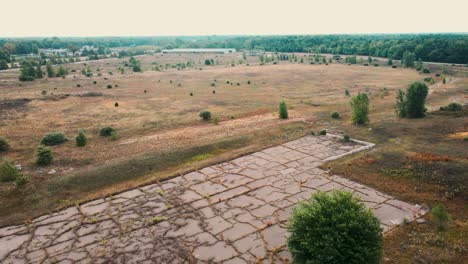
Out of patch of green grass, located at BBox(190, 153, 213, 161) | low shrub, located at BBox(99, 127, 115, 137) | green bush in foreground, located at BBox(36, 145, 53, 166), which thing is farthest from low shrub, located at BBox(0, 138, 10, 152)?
patch of green grass, located at BBox(190, 153, 213, 161)

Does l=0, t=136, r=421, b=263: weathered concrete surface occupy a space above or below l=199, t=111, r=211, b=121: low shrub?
below

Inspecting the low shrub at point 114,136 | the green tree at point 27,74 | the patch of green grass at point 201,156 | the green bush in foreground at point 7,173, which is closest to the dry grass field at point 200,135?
the patch of green grass at point 201,156

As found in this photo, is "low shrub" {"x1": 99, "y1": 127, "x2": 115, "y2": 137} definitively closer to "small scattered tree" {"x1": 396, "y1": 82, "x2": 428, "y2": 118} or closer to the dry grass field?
the dry grass field

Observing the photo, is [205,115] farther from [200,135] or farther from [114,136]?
[114,136]

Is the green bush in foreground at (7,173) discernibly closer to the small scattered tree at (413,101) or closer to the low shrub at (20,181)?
the low shrub at (20,181)

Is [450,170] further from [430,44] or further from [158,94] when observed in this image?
[430,44]

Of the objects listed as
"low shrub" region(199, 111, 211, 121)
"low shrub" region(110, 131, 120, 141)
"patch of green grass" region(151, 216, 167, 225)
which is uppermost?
"low shrub" region(199, 111, 211, 121)
